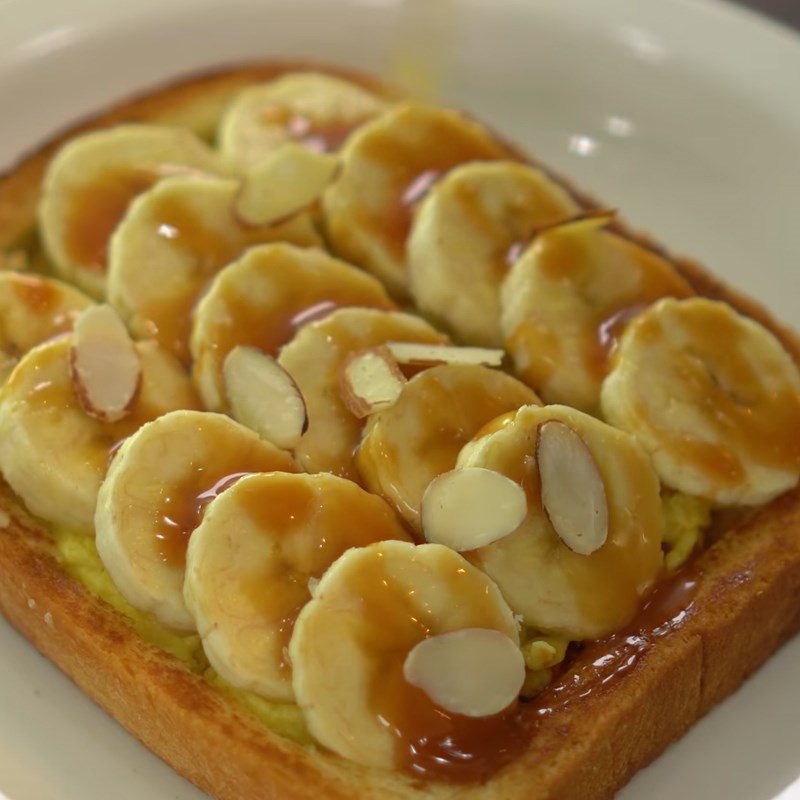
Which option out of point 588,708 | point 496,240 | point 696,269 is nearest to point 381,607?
point 588,708

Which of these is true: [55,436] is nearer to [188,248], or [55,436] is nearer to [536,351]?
[188,248]

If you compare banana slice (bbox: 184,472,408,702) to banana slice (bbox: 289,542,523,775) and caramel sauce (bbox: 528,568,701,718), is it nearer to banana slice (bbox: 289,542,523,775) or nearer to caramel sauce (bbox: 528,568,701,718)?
banana slice (bbox: 289,542,523,775)

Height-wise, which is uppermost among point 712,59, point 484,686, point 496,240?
point 712,59

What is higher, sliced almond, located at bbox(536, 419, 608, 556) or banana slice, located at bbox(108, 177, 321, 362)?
sliced almond, located at bbox(536, 419, 608, 556)

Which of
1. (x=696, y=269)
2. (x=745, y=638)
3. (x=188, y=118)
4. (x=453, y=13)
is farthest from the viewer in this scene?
(x=453, y=13)

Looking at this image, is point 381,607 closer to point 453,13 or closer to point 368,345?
point 368,345

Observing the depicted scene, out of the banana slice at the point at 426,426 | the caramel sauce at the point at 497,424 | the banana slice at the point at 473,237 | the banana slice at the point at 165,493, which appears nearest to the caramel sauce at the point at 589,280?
the banana slice at the point at 473,237

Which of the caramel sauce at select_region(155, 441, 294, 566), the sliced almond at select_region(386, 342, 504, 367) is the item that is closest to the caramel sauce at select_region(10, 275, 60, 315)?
the caramel sauce at select_region(155, 441, 294, 566)
